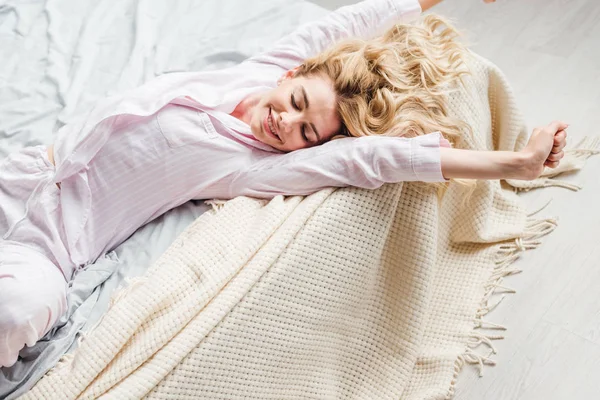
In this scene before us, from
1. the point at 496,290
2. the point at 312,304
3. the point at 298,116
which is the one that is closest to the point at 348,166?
the point at 298,116

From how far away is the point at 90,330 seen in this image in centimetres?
122

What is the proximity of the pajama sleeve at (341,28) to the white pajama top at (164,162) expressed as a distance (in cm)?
21

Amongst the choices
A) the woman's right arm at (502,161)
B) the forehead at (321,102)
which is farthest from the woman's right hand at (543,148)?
the forehead at (321,102)

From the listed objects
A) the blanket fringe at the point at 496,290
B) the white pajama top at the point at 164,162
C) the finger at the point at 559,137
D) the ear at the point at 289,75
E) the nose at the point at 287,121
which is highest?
the finger at the point at 559,137

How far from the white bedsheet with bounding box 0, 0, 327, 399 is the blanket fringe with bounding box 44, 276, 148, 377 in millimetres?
78

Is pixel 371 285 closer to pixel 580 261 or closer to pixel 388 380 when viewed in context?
pixel 388 380

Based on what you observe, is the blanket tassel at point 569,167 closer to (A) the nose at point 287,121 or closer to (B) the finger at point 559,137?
(B) the finger at point 559,137

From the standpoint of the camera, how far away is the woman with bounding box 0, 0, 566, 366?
131 centimetres

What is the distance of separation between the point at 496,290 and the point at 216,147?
0.71 metres

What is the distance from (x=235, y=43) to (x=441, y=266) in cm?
79

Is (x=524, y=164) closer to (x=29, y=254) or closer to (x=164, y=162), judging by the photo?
(x=164, y=162)

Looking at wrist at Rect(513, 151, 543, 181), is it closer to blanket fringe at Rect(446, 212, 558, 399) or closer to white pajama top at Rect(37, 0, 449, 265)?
white pajama top at Rect(37, 0, 449, 265)

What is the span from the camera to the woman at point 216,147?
1.31m

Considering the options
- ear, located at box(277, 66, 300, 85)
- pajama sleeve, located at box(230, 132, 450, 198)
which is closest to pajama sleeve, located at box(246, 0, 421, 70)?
ear, located at box(277, 66, 300, 85)
